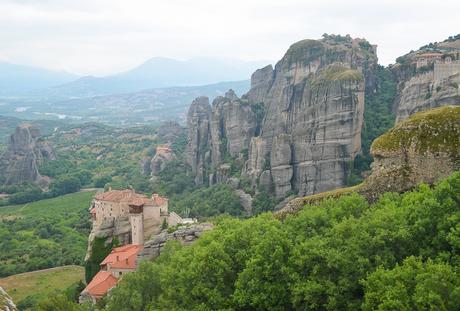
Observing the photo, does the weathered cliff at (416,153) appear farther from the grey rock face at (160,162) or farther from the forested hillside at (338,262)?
the grey rock face at (160,162)

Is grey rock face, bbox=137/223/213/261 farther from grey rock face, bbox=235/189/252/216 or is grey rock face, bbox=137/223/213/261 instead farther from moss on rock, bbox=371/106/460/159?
grey rock face, bbox=235/189/252/216

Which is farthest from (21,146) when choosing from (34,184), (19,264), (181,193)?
(19,264)

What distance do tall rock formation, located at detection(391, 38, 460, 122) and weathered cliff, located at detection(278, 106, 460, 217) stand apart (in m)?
38.6

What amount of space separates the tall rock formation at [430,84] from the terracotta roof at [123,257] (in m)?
38.4

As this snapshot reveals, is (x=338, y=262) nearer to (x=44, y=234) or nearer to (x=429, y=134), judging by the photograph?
(x=429, y=134)

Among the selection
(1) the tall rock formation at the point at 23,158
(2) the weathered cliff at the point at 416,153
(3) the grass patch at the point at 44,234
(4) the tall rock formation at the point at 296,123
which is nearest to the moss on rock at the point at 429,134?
(2) the weathered cliff at the point at 416,153

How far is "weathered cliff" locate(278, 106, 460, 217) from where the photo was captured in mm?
28406

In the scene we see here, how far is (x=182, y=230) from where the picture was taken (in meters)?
43.1

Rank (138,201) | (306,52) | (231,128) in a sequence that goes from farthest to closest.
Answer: (231,128) → (306,52) → (138,201)

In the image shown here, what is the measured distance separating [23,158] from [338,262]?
130 meters

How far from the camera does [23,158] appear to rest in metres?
141

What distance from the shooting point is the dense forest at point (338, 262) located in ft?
63.7

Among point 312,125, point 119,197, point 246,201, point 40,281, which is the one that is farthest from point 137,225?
point 312,125

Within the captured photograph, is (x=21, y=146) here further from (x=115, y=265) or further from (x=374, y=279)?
(x=374, y=279)
